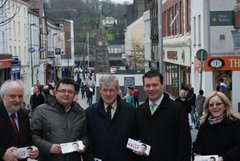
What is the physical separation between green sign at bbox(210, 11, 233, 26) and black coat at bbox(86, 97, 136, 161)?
22635 mm

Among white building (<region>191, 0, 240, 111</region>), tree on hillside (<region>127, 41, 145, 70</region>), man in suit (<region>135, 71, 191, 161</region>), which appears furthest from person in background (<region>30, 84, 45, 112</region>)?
tree on hillside (<region>127, 41, 145, 70</region>)

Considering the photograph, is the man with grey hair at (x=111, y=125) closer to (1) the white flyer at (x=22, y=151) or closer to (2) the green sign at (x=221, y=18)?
(1) the white flyer at (x=22, y=151)

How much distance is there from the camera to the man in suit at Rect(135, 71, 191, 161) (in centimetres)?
711

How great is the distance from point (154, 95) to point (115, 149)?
2.81 ft

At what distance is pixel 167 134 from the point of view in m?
7.13

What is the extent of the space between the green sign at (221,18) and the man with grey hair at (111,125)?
22620mm

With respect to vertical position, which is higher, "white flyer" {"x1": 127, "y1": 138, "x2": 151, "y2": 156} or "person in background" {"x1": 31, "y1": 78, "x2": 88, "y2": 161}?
"person in background" {"x1": 31, "y1": 78, "x2": 88, "y2": 161}

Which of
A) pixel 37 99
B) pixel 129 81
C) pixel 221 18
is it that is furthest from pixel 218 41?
pixel 37 99

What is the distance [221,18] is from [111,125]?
23110 millimetres

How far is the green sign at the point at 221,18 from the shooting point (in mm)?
29312

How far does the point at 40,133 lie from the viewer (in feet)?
24.3

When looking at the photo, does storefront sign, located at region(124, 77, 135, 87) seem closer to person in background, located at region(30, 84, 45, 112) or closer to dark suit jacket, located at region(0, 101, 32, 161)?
person in background, located at region(30, 84, 45, 112)

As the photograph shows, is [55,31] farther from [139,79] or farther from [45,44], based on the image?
[139,79]

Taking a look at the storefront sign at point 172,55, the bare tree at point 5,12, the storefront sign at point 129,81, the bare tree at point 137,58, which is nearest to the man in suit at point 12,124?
the bare tree at point 5,12
